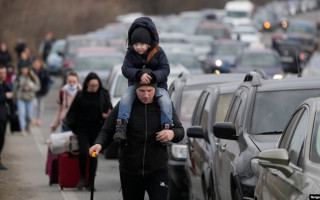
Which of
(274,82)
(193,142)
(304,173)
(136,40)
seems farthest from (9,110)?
(304,173)

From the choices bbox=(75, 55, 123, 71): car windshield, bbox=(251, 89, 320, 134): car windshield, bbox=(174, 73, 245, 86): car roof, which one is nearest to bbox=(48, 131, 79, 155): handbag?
bbox=(174, 73, 245, 86): car roof

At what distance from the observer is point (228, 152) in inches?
457

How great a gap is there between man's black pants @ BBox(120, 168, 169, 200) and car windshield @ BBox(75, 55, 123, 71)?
2102 cm

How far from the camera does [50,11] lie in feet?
204

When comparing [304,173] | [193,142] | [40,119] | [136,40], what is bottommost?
[40,119]

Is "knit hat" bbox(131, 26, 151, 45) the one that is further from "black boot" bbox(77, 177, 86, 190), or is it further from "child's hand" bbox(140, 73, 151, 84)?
"black boot" bbox(77, 177, 86, 190)

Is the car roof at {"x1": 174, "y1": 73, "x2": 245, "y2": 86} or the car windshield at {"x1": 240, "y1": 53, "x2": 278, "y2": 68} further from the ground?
the car roof at {"x1": 174, "y1": 73, "x2": 245, "y2": 86}

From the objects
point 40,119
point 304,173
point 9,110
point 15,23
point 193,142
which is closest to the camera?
point 304,173

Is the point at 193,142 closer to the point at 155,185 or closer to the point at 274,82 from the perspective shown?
the point at 274,82

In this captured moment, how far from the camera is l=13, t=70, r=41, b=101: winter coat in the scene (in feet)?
88.7

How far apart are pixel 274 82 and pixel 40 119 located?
2029cm

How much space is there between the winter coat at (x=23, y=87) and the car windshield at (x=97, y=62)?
3.83 m

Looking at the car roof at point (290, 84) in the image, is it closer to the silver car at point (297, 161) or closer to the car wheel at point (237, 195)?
the car wheel at point (237, 195)

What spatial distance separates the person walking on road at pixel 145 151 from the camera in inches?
386
